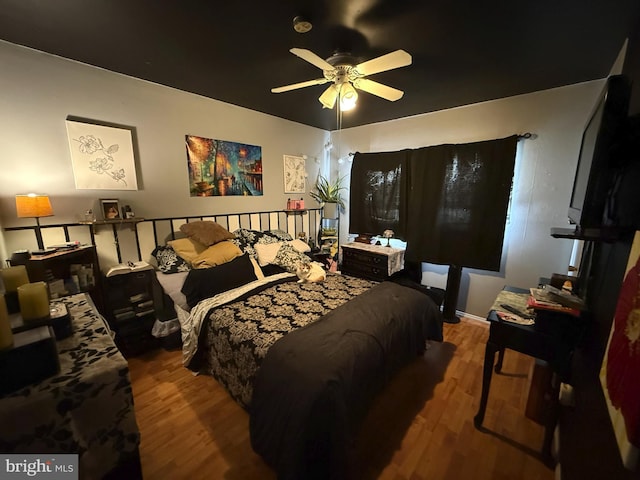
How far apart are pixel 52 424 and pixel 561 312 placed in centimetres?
218

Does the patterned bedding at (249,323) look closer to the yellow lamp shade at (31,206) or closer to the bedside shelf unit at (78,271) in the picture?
the bedside shelf unit at (78,271)

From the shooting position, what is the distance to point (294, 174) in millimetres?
3775

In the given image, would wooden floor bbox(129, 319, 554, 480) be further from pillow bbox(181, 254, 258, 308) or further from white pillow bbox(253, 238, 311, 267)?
white pillow bbox(253, 238, 311, 267)

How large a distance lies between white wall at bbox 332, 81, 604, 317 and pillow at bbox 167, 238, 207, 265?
3.06m

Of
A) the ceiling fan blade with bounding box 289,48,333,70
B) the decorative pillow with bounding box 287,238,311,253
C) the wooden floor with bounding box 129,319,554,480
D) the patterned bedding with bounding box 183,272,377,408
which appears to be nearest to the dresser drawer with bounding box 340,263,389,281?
the decorative pillow with bounding box 287,238,311,253

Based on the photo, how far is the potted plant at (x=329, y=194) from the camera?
4.05 metres

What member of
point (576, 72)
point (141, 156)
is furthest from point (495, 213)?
point (141, 156)

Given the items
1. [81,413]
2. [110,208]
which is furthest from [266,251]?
[81,413]

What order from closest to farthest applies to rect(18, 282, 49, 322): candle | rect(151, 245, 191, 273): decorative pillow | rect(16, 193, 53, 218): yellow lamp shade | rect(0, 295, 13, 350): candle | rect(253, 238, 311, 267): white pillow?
rect(0, 295, 13, 350): candle
rect(18, 282, 49, 322): candle
rect(16, 193, 53, 218): yellow lamp shade
rect(151, 245, 191, 273): decorative pillow
rect(253, 238, 311, 267): white pillow

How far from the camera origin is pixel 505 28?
5.12 feet

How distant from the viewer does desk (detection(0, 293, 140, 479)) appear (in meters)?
0.75

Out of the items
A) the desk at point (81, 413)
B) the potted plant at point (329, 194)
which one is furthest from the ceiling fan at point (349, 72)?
the potted plant at point (329, 194)

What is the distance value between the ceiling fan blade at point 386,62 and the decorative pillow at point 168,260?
224 cm

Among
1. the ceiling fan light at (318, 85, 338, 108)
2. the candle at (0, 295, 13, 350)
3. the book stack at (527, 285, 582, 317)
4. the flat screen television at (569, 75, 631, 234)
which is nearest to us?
the candle at (0, 295, 13, 350)
